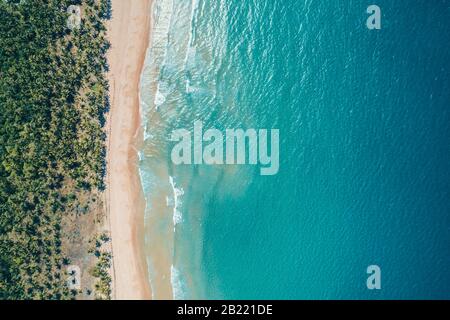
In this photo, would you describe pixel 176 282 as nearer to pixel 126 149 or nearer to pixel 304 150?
pixel 126 149

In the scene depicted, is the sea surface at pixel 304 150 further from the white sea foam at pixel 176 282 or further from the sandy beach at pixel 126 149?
the sandy beach at pixel 126 149

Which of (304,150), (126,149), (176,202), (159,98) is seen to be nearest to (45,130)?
(126,149)

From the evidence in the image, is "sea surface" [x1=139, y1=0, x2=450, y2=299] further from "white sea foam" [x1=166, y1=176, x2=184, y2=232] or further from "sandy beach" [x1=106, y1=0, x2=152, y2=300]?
"sandy beach" [x1=106, y1=0, x2=152, y2=300]

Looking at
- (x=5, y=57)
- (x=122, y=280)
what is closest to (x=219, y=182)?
(x=122, y=280)

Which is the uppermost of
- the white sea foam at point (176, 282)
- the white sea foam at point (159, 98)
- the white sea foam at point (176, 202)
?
the white sea foam at point (159, 98)

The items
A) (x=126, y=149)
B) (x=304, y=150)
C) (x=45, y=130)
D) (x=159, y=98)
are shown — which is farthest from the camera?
(x=304, y=150)

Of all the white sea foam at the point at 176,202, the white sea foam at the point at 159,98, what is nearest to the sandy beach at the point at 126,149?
the white sea foam at the point at 159,98

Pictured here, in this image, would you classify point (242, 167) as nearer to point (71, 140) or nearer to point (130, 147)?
point (130, 147)
